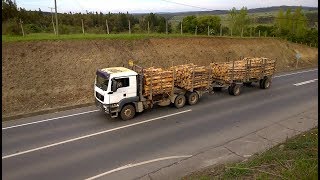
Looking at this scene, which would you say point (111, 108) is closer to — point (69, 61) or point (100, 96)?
point (100, 96)

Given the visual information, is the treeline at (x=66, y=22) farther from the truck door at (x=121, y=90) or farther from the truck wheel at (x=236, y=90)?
the truck wheel at (x=236, y=90)

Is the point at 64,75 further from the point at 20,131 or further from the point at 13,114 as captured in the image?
the point at 20,131

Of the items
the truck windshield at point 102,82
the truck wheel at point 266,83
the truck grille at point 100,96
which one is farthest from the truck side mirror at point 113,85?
the truck wheel at point 266,83

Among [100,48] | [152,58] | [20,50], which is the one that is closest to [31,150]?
[20,50]

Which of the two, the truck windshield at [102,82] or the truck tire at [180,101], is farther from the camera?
the truck tire at [180,101]

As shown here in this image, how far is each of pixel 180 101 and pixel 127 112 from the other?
3494 millimetres

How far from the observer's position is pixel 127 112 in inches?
643

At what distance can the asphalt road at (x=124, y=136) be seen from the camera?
450 inches

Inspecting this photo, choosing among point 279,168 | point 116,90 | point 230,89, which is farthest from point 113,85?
point 279,168

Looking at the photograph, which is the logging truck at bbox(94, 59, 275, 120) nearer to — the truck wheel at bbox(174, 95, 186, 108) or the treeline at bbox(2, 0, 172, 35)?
the truck wheel at bbox(174, 95, 186, 108)

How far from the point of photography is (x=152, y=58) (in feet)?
88.9

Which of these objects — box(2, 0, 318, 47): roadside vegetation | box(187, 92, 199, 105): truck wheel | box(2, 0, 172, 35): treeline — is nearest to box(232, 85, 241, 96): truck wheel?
box(187, 92, 199, 105): truck wheel

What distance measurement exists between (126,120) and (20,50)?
10.0m

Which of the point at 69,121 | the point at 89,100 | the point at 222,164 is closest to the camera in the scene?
the point at 222,164
